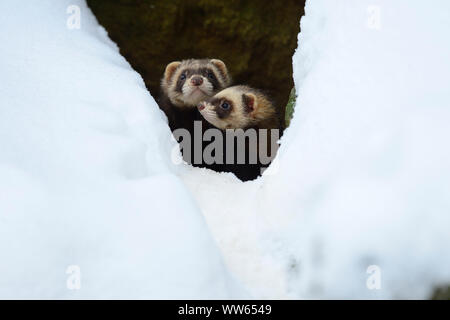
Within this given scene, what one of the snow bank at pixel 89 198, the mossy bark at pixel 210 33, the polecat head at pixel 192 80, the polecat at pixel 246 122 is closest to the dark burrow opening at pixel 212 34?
the mossy bark at pixel 210 33

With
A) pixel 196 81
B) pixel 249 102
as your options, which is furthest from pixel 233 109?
pixel 196 81

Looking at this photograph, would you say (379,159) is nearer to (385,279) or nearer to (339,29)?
(385,279)

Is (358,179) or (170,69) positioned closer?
(358,179)

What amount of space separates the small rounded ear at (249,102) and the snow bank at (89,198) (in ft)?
Result: 3.87

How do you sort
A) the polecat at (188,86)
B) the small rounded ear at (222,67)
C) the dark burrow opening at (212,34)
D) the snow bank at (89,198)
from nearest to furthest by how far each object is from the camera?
the snow bank at (89,198)
the polecat at (188,86)
the dark burrow opening at (212,34)
the small rounded ear at (222,67)

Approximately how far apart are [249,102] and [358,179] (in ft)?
6.99

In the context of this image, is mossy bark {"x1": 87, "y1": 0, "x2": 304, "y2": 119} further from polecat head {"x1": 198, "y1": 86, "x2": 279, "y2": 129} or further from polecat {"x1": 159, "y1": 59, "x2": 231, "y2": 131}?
polecat head {"x1": 198, "y1": 86, "x2": 279, "y2": 129}

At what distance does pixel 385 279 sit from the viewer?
6.57ft

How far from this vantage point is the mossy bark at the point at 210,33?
471cm

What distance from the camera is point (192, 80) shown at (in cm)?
448

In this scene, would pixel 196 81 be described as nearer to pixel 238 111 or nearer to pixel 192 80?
pixel 192 80

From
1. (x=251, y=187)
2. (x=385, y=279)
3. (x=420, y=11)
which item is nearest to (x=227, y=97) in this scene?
(x=251, y=187)

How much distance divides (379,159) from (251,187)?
1.03 metres

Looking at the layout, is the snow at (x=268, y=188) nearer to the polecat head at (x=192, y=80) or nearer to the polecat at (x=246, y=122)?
the polecat at (x=246, y=122)
